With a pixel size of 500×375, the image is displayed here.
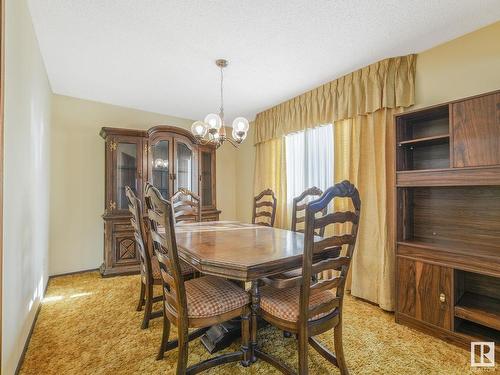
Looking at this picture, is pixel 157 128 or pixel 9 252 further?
pixel 157 128

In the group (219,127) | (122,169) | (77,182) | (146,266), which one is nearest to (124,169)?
(122,169)

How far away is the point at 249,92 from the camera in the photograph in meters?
3.32

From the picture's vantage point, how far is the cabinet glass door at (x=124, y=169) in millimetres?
3416

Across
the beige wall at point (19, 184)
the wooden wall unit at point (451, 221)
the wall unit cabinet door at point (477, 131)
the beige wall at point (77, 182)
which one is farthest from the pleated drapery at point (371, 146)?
the beige wall at point (77, 182)

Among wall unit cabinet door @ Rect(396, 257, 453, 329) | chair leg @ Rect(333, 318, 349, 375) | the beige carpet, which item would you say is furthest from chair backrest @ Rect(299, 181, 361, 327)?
wall unit cabinet door @ Rect(396, 257, 453, 329)

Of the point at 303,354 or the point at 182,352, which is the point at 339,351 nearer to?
the point at 303,354

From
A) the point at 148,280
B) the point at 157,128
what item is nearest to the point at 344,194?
the point at 148,280

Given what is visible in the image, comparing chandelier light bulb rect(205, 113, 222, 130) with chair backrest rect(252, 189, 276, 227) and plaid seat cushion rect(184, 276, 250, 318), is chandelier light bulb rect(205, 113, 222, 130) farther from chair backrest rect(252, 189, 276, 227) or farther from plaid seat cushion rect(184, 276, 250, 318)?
plaid seat cushion rect(184, 276, 250, 318)

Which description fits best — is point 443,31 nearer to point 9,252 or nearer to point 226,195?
point 9,252

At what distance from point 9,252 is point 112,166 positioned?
210cm

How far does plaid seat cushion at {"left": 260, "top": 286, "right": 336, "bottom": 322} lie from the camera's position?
138cm

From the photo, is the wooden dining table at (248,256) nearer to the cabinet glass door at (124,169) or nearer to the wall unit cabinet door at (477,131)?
the wall unit cabinet door at (477,131)

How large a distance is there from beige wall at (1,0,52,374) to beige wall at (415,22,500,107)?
10.0 ft

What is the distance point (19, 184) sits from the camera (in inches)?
64.4
